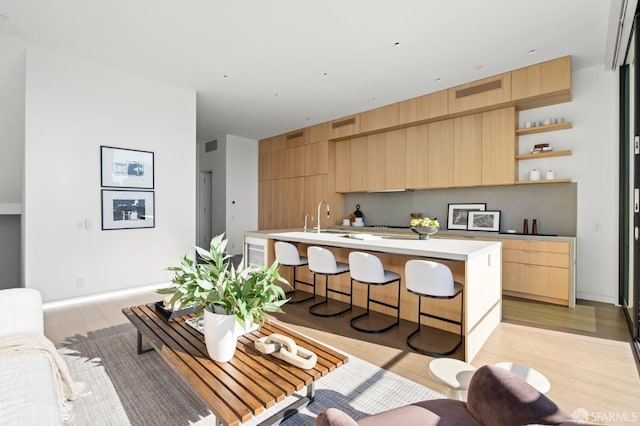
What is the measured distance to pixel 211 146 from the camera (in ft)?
27.5

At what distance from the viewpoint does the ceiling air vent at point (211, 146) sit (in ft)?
27.0

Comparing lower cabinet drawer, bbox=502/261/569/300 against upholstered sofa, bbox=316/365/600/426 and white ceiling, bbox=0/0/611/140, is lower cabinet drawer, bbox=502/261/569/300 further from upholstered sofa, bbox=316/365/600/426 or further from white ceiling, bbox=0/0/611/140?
upholstered sofa, bbox=316/365/600/426

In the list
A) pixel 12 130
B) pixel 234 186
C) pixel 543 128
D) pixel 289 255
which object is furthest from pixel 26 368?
pixel 234 186

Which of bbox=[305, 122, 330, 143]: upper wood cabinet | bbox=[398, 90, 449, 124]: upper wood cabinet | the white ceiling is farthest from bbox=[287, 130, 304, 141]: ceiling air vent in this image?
bbox=[398, 90, 449, 124]: upper wood cabinet

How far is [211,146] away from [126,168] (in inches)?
165

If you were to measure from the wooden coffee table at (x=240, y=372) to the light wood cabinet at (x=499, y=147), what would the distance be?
159 inches

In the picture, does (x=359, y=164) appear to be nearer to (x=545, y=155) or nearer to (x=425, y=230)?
(x=545, y=155)

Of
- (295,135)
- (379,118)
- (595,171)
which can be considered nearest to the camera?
(595,171)

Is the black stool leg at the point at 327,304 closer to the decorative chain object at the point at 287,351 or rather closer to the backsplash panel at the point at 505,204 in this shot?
the decorative chain object at the point at 287,351

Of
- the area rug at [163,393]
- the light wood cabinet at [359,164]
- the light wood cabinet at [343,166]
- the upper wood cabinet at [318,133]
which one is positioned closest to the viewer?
the area rug at [163,393]

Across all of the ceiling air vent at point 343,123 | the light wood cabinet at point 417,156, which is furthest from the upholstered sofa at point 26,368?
the ceiling air vent at point 343,123

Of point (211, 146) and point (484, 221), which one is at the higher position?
point (211, 146)

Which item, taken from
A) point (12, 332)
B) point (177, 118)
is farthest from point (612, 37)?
point (12, 332)

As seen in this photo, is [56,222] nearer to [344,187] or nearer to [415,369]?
[415,369]
